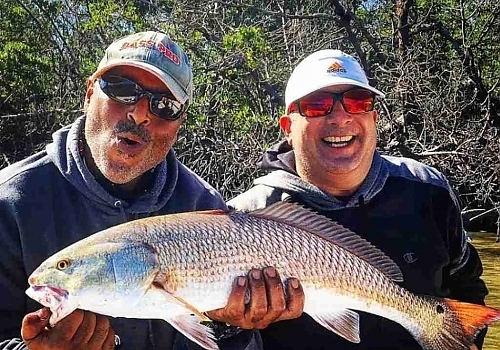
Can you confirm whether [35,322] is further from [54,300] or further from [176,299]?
[176,299]

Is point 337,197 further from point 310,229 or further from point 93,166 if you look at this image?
point 93,166

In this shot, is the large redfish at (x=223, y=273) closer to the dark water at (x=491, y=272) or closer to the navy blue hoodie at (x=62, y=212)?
the navy blue hoodie at (x=62, y=212)

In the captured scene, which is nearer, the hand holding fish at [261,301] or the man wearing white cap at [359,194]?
the hand holding fish at [261,301]

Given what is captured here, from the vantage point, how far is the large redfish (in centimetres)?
256

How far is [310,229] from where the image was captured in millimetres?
3100

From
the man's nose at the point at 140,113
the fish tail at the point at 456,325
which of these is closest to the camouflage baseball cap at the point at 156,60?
the man's nose at the point at 140,113

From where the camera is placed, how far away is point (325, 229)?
3.19 metres

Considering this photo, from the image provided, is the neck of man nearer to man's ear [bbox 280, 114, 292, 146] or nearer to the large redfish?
man's ear [bbox 280, 114, 292, 146]

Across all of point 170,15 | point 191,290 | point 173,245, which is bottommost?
point 191,290

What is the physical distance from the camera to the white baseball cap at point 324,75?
3.94 m

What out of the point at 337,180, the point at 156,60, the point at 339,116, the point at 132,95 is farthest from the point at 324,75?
the point at 132,95

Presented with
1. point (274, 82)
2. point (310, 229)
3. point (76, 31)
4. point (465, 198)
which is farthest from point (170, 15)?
point (310, 229)

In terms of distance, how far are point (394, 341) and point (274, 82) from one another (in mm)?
9072

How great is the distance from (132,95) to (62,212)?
58 cm
